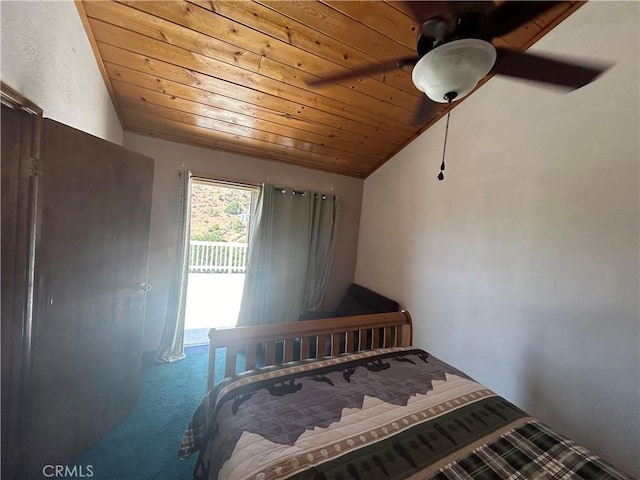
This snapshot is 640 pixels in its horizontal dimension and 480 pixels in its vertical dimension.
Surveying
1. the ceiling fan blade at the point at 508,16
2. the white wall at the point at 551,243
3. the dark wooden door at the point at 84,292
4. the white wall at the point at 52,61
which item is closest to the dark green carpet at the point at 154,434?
the dark wooden door at the point at 84,292

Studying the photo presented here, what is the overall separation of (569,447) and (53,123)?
269cm

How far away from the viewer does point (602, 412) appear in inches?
54.9

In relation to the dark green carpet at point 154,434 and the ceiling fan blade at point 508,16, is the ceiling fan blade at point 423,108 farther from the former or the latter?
the dark green carpet at point 154,434

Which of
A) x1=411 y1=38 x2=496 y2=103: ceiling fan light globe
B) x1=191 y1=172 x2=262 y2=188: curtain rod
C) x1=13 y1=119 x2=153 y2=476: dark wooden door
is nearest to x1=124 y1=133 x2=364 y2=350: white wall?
x1=191 y1=172 x2=262 y2=188: curtain rod

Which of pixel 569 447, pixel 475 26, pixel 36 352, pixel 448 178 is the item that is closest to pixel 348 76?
pixel 475 26

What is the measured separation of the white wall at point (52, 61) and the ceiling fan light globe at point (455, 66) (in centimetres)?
153

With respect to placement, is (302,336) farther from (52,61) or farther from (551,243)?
(52,61)

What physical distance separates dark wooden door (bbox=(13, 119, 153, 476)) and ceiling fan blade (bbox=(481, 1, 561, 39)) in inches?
78.0

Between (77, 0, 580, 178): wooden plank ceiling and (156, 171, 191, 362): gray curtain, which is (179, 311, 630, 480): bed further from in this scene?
(77, 0, 580, 178): wooden plank ceiling

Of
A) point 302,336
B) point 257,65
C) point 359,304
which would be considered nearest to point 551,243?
point 302,336

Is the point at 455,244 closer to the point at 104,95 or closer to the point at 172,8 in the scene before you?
the point at 172,8

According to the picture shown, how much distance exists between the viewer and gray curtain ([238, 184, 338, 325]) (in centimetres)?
295

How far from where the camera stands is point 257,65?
5.59ft

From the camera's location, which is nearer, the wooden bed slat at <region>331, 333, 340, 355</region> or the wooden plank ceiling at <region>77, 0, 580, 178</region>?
the wooden plank ceiling at <region>77, 0, 580, 178</region>
